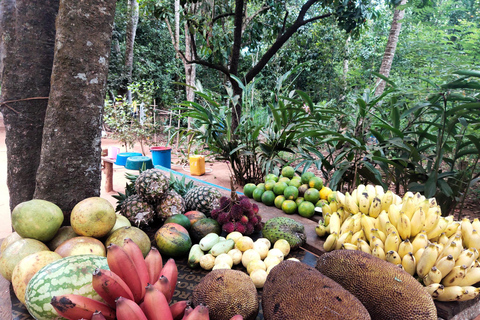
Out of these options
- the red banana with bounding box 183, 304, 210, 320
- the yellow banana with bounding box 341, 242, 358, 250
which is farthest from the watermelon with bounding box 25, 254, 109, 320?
the yellow banana with bounding box 341, 242, 358, 250

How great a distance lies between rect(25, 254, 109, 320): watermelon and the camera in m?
1.02

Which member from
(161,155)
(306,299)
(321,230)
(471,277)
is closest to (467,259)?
(471,277)

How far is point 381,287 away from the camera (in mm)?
1082

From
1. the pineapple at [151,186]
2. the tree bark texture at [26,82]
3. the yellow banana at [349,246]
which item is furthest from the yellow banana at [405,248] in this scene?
the tree bark texture at [26,82]

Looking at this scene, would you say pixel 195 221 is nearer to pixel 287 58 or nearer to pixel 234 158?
pixel 234 158

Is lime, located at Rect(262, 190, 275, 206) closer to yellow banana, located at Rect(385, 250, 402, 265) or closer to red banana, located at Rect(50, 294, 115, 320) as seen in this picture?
yellow banana, located at Rect(385, 250, 402, 265)

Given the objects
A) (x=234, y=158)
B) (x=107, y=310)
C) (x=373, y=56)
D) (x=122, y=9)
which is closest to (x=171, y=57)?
(x=122, y=9)

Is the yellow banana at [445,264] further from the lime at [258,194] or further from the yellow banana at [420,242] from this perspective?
the lime at [258,194]

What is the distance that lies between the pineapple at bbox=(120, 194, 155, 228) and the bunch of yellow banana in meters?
1.23

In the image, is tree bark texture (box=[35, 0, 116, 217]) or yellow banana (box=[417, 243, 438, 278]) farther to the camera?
tree bark texture (box=[35, 0, 116, 217])

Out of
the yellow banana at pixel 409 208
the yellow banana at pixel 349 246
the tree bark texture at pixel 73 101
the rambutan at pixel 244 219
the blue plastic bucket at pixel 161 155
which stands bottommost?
the blue plastic bucket at pixel 161 155

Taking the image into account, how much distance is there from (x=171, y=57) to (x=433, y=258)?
16.6 metres

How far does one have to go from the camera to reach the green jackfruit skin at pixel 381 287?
1.02m

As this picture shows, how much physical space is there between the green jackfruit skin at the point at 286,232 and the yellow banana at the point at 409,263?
Result: 1.99 ft
